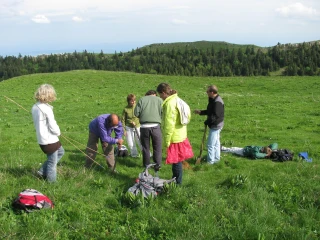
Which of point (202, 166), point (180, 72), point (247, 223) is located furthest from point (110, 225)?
point (180, 72)

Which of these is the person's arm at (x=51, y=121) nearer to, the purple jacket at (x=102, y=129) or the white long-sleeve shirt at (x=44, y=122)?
the white long-sleeve shirt at (x=44, y=122)

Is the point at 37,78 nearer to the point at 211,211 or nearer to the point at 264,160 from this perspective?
Result: the point at 264,160

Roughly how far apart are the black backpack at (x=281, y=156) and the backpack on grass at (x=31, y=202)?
24.3 feet

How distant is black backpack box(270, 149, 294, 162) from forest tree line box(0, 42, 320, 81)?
281ft

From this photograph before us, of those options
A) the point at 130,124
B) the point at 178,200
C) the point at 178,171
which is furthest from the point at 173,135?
the point at 130,124

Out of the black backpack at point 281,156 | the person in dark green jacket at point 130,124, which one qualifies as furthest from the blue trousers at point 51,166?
the black backpack at point 281,156

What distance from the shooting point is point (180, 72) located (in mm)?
100875

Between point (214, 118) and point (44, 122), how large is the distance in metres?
5.11

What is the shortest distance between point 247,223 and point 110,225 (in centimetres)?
245

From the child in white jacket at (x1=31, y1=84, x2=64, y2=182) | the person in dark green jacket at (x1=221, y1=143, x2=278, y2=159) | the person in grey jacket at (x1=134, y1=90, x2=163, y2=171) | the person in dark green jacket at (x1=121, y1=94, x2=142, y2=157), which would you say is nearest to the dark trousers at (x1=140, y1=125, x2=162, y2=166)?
the person in grey jacket at (x1=134, y1=90, x2=163, y2=171)

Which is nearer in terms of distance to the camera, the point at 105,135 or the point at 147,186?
the point at 147,186

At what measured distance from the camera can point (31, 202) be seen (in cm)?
641

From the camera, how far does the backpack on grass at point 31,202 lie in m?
6.40

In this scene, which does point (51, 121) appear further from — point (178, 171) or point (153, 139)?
point (178, 171)
